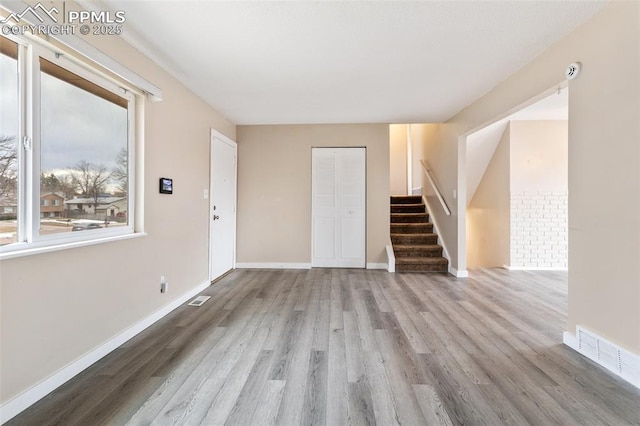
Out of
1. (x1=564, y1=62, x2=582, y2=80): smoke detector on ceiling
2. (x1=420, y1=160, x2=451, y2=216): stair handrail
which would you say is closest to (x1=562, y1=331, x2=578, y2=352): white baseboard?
(x1=564, y1=62, x2=582, y2=80): smoke detector on ceiling

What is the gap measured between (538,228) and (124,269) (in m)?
5.80

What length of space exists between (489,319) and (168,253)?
3.27m

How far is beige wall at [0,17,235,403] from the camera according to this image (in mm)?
1434

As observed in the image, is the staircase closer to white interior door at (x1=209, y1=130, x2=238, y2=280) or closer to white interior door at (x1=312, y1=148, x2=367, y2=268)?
white interior door at (x1=312, y1=148, x2=367, y2=268)

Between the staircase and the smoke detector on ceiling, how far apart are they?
9.91 ft

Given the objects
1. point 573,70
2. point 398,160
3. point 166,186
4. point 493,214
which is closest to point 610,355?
point 573,70

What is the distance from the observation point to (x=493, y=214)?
502 cm

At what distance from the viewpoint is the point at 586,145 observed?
1.97 meters

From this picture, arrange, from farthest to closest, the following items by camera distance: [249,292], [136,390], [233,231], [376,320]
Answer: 1. [233,231]
2. [249,292]
3. [376,320]
4. [136,390]

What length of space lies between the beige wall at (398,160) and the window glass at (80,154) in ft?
20.2

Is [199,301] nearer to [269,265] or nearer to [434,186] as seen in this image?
[269,265]

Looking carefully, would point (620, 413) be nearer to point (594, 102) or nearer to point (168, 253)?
point (594, 102)

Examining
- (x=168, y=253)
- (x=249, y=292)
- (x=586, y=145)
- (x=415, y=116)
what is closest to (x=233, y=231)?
(x=249, y=292)

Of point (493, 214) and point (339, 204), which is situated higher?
point (339, 204)
